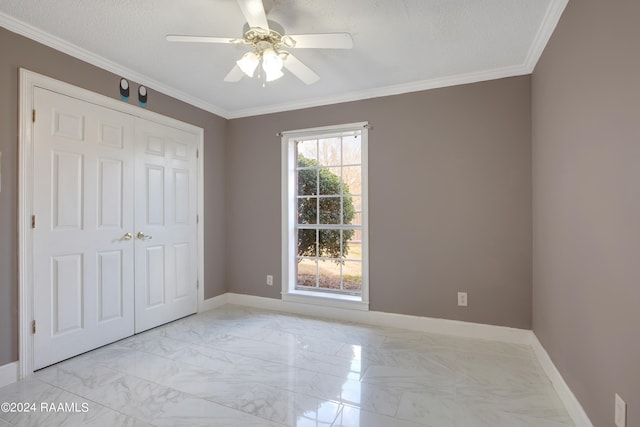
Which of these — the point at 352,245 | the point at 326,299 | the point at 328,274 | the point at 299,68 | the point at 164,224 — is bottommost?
the point at 326,299

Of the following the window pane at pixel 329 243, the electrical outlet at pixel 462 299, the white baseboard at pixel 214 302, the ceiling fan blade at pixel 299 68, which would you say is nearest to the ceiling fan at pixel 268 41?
the ceiling fan blade at pixel 299 68

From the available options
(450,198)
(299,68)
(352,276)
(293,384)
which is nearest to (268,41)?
(299,68)

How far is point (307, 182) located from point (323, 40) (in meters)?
2.14

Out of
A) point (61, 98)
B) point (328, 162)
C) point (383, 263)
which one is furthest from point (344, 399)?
point (61, 98)

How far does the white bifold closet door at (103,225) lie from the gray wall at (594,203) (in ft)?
11.4

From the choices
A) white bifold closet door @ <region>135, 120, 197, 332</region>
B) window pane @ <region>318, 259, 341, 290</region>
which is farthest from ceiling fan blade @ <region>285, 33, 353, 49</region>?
window pane @ <region>318, 259, 341, 290</region>

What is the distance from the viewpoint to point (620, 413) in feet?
4.34

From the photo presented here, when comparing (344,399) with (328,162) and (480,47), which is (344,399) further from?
(480,47)

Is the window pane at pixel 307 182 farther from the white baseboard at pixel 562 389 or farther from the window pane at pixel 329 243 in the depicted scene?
the white baseboard at pixel 562 389

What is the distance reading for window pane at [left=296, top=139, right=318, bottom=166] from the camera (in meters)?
3.87

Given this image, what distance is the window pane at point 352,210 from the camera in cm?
360

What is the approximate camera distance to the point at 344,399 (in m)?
2.00

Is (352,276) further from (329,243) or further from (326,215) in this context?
(326,215)

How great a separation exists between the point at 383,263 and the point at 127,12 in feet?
9.79
